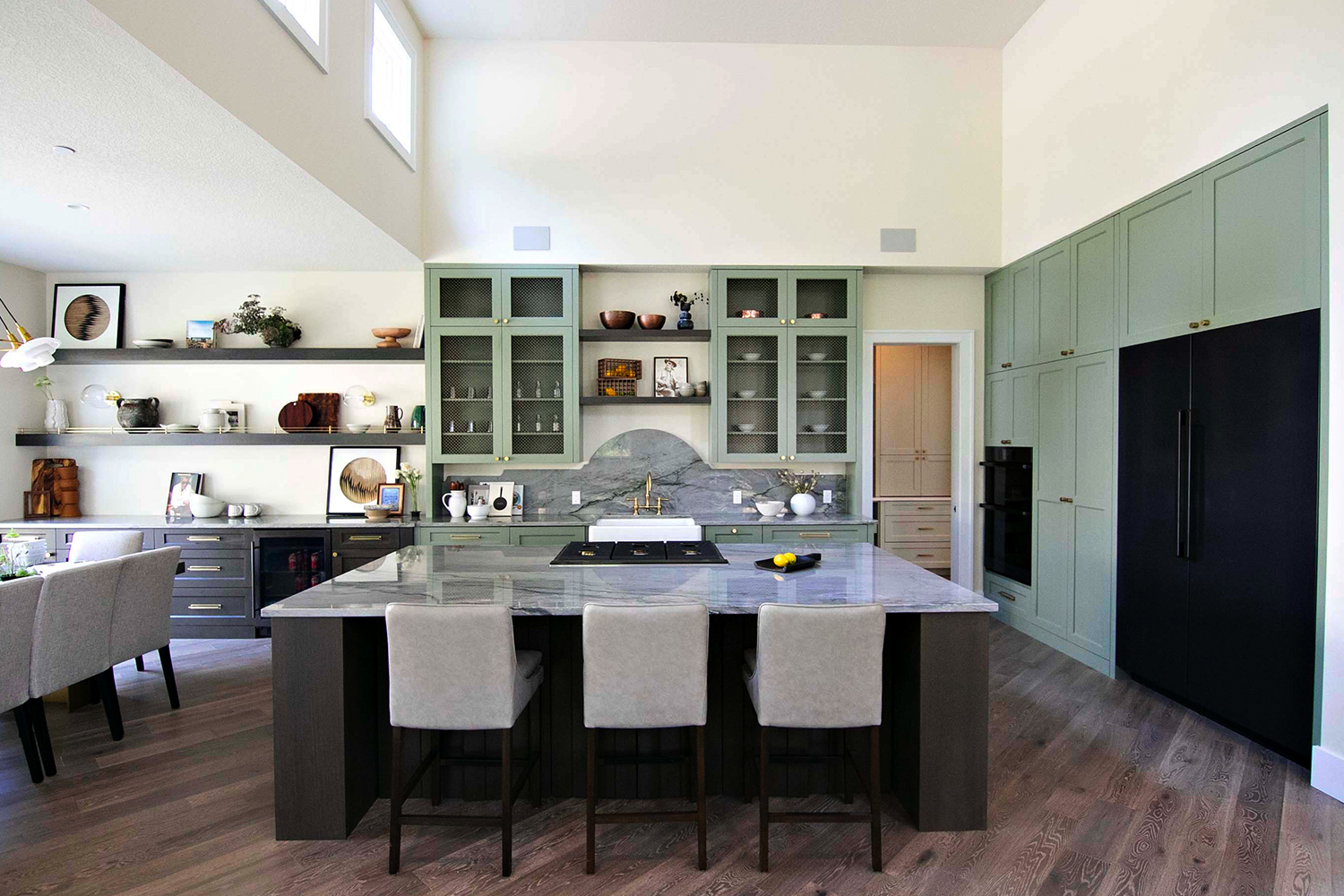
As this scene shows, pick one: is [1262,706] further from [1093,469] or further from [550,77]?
[550,77]

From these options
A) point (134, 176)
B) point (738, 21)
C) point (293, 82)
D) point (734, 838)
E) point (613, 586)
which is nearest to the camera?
point (734, 838)

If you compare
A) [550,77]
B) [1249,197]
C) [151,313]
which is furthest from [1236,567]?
[151,313]

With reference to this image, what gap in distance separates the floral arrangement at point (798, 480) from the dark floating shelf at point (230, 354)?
295 cm

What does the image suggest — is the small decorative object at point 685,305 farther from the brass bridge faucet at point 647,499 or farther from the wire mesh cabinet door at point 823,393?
the brass bridge faucet at point 647,499

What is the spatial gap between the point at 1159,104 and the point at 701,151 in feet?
9.13

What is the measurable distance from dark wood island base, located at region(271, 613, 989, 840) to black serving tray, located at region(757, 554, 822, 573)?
0.28 meters

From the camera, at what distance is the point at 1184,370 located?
332cm

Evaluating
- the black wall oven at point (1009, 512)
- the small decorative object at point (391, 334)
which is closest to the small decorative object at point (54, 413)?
the small decorative object at point (391, 334)

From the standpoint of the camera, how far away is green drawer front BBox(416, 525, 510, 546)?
4.67 metres

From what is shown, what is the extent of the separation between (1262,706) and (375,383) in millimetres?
5725

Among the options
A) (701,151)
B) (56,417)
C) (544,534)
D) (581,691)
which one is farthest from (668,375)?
(56,417)

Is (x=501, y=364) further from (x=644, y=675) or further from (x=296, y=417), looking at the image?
(x=644, y=675)

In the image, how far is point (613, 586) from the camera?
2455 mm

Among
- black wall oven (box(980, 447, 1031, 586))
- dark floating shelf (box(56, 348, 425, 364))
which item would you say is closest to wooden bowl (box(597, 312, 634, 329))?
dark floating shelf (box(56, 348, 425, 364))
